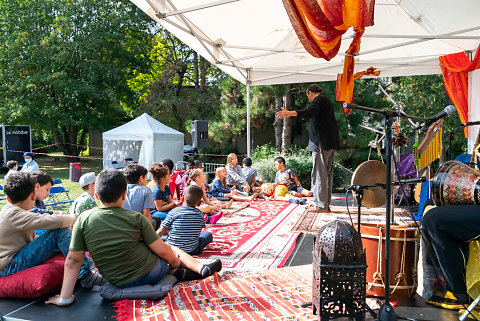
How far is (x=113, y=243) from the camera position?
2615 millimetres

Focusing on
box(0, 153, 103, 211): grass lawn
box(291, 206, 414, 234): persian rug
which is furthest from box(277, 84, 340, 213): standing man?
box(0, 153, 103, 211): grass lawn

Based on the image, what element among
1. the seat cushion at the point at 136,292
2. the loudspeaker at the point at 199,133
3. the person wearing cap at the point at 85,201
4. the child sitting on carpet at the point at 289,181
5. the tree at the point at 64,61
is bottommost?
the seat cushion at the point at 136,292

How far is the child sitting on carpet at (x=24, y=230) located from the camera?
279cm

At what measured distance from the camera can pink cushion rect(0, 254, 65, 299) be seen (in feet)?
9.04

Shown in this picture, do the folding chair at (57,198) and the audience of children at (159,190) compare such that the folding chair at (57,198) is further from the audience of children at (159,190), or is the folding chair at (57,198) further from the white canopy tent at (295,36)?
the white canopy tent at (295,36)

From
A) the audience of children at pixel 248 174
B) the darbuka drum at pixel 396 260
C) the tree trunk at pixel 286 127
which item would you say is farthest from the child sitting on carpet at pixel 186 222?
the tree trunk at pixel 286 127

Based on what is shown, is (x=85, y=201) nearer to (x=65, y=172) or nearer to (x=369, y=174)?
(x=369, y=174)

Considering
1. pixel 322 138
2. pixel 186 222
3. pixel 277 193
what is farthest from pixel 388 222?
pixel 277 193

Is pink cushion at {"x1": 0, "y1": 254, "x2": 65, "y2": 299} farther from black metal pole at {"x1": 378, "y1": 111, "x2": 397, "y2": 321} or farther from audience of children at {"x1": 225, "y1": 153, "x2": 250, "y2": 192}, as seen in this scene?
audience of children at {"x1": 225, "y1": 153, "x2": 250, "y2": 192}

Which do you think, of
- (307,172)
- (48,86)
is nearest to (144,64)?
(48,86)

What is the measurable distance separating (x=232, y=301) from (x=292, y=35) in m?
5.11

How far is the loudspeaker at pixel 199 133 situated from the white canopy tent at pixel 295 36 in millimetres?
1761

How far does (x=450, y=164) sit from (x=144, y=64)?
65.5 ft

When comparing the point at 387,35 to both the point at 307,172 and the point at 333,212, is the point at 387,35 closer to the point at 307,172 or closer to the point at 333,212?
the point at 333,212
